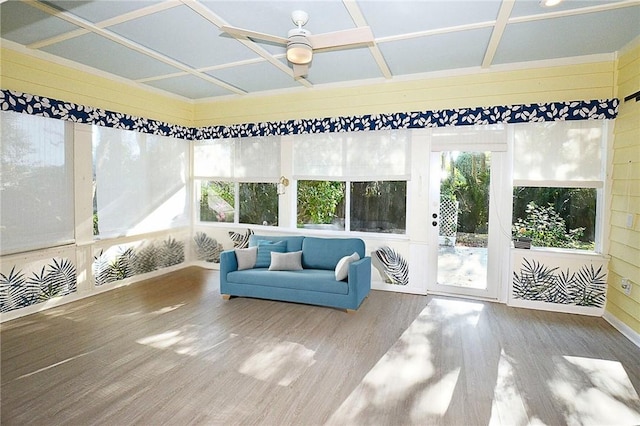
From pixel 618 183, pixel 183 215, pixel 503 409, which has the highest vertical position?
pixel 618 183

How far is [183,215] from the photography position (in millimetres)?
6352

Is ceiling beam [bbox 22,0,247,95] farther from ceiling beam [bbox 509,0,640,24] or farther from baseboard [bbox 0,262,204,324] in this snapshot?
ceiling beam [bbox 509,0,640,24]

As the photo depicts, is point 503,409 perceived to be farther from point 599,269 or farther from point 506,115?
point 506,115

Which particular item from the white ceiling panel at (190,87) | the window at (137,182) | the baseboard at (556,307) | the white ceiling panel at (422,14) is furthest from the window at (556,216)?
the window at (137,182)

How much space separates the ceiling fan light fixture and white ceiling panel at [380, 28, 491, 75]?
4.02 ft

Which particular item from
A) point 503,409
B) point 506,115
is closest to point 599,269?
point 506,115

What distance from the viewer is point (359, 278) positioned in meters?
4.21

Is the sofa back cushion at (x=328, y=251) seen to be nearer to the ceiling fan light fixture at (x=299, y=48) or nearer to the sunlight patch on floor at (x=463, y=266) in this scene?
the sunlight patch on floor at (x=463, y=266)

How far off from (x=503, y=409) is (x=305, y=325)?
1.98 m

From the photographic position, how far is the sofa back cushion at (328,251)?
15.5ft

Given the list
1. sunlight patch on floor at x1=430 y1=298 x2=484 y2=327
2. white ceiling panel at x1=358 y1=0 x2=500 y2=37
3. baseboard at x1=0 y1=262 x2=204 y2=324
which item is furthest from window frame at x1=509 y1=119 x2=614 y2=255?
baseboard at x1=0 y1=262 x2=204 y2=324

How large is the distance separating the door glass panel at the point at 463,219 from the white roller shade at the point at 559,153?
414mm

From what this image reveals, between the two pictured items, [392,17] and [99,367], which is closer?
[99,367]

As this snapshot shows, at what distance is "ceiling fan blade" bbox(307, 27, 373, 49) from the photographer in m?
2.83
